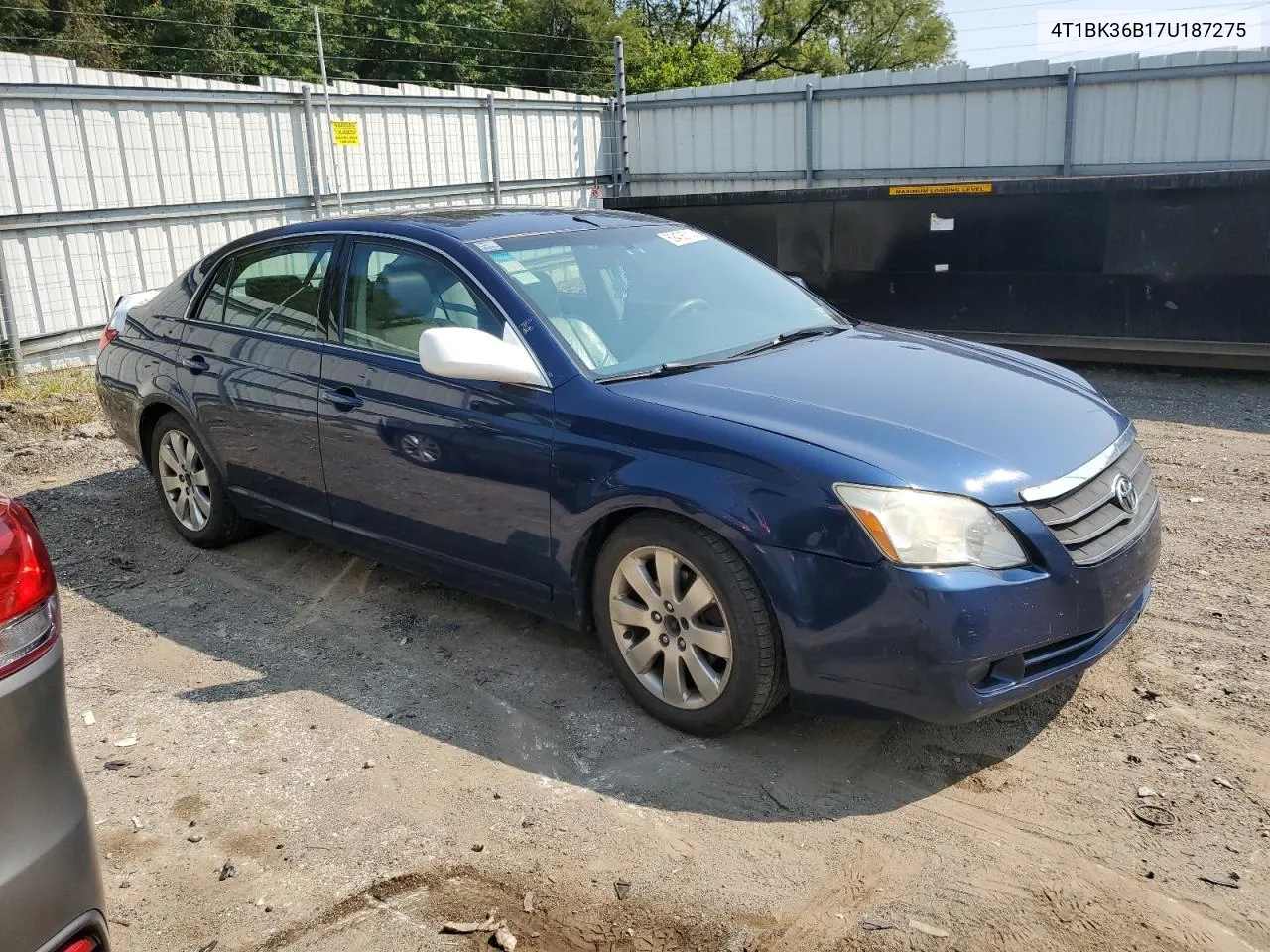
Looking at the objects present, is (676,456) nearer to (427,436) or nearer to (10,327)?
(427,436)

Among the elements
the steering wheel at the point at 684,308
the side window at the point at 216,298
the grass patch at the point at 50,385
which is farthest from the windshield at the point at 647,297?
the grass patch at the point at 50,385

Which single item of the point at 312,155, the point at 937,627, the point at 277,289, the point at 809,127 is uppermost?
the point at 809,127

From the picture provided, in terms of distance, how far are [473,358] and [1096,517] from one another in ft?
6.80

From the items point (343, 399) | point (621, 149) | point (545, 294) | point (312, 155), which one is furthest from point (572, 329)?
point (621, 149)

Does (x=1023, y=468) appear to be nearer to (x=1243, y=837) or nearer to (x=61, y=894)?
(x=1243, y=837)

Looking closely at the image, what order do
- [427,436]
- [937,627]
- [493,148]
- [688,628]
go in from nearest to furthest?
[937,627], [688,628], [427,436], [493,148]

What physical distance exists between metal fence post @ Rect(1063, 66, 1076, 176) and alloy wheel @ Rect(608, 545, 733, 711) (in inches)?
503

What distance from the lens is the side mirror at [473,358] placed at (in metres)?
3.81

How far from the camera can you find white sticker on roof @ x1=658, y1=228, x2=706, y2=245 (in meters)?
4.86

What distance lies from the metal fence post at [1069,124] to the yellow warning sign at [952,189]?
6.25 m

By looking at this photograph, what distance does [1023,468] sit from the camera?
11.0ft

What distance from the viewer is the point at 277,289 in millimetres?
5086

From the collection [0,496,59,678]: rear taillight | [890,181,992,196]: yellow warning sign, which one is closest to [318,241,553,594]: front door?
[0,496,59,678]: rear taillight

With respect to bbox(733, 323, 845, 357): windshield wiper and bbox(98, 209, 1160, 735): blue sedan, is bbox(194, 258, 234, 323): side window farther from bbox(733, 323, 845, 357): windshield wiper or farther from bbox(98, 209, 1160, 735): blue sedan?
bbox(733, 323, 845, 357): windshield wiper
